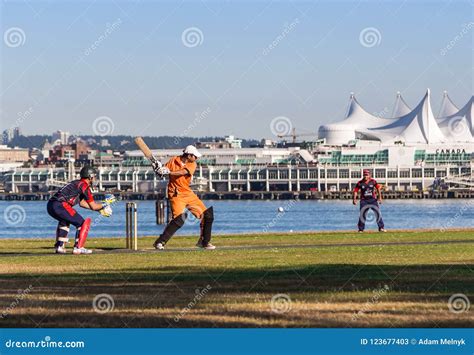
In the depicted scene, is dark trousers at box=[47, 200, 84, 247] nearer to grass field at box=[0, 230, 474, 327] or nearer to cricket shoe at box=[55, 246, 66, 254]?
grass field at box=[0, 230, 474, 327]

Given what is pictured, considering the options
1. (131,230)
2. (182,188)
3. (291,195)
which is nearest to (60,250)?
(131,230)

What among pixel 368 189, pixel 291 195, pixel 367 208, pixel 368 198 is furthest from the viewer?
pixel 291 195

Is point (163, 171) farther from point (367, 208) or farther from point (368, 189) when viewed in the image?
point (367, 208)

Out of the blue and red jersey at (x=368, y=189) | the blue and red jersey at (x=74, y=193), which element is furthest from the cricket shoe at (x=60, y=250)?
the blue and red jersey at (x=368, y=189)

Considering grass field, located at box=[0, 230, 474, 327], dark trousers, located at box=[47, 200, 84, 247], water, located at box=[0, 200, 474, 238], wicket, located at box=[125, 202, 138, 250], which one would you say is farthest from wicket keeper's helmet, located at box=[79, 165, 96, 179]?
water, located at box=[0, 200, 474, 238]

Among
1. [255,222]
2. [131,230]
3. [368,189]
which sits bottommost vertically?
[255,222]

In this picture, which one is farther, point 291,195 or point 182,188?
point 291,195

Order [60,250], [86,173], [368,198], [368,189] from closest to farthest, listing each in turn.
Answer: [86,173], [60,250], [368,189], [368,198]

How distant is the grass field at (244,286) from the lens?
12.6 metres

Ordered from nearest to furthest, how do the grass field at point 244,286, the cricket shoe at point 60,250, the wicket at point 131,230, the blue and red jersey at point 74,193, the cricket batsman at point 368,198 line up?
the grass field at point 244,286, the blue and red jersey at point 74,193, the cricket shoe at point 60,250, the wicket at point 131,230, the cricket batsman at point 368,198

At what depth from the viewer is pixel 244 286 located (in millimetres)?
15547

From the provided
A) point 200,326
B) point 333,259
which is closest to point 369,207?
point 333,259

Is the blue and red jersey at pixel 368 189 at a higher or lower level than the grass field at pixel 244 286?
higher

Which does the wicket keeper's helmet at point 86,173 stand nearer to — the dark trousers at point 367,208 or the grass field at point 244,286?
the grass field at point 244,286
